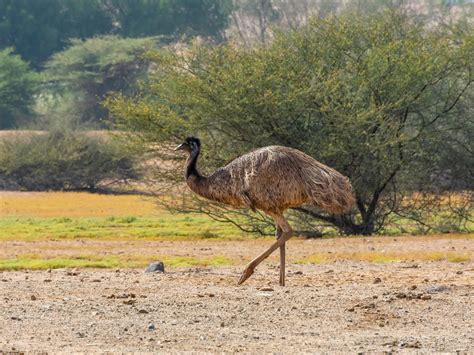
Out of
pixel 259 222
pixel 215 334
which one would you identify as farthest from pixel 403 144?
pixel 215 334

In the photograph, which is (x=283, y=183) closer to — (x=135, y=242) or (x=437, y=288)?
(x=437, y=288)

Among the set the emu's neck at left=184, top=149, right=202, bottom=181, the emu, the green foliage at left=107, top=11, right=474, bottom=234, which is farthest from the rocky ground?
the green foliage at left=107, top=11, right=474, bottom=234

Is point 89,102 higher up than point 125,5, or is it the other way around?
point 125,5

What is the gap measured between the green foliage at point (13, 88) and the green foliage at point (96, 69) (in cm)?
159

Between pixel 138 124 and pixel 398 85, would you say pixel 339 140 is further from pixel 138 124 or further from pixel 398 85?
pixel 138 124

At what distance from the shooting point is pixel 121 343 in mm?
10211

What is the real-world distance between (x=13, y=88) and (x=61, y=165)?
23674mm

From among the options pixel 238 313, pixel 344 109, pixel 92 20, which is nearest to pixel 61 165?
pixel 344 109

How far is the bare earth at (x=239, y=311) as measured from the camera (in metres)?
10.3

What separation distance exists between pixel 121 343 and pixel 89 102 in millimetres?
63130

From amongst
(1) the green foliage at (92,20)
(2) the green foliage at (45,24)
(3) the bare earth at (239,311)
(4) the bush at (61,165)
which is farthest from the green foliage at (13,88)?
(3) the bare earth at (239,311)

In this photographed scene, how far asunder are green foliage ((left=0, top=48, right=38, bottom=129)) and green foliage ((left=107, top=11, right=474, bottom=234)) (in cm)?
4607

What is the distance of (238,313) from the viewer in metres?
11.9

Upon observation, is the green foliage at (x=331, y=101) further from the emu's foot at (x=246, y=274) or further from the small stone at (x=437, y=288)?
the small stone at (x=437, y=288)
